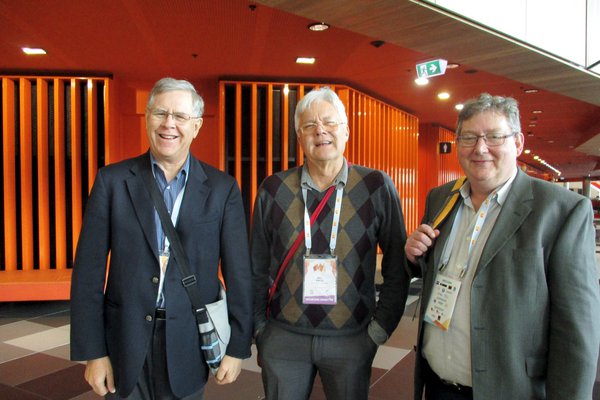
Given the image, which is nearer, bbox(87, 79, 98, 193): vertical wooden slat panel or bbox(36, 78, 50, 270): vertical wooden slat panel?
bbox(36, 78, 50, 270): vertical wooden slat panel

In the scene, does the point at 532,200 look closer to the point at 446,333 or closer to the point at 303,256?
the point at 446,333

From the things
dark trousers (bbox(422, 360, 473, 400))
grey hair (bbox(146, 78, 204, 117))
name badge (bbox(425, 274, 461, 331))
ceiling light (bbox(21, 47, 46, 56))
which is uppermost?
ceiling light (bbox(21, 47, 46, 56))

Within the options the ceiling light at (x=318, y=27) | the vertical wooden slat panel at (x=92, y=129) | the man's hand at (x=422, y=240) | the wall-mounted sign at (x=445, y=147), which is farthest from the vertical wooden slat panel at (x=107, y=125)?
the wall-mounted sign at (x=445, y=147)

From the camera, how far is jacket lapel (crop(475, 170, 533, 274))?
4.79 ft

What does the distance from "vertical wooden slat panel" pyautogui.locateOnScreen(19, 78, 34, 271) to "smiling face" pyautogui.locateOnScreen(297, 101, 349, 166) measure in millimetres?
6223

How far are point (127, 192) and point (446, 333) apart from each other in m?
1.28

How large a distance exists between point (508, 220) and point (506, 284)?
→ 0.22 metres

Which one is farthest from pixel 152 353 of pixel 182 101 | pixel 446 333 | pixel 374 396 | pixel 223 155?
pixel 223 155

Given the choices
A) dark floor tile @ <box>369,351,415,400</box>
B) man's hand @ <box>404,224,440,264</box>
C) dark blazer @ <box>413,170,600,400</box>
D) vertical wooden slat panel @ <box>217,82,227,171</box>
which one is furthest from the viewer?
vertical wooden slat panel @ <box>217,82,227,171</box>

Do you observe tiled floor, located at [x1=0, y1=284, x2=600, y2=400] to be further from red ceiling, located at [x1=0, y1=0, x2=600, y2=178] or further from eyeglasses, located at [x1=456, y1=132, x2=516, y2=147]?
red ceiling, located at [x1=0, y1=0, x2=600, y2=178]

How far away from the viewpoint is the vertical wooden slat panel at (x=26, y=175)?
6.55 m

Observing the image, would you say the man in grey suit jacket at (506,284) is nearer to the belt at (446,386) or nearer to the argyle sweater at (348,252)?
the belt at (446,386)

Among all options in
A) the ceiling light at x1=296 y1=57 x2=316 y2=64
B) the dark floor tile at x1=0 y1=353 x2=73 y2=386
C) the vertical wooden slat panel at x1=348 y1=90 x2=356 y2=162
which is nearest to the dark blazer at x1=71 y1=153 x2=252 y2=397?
the dark floor tile at x1=0 y1=353 x2=73 y2=386

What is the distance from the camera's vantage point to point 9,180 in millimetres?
6523
